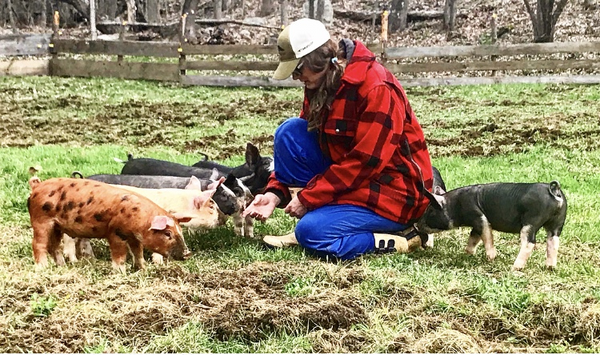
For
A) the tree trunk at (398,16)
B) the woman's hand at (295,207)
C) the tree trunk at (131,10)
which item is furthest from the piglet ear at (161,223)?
the tree trunk at (131,10)

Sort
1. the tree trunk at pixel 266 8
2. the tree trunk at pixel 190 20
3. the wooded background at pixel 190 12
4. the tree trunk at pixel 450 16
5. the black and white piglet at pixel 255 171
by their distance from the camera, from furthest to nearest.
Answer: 1. the tree trunk at pixel 266 8
2. the wooded background at pixel 190 12
3. the tree trunk at pixel 450 16
4. the tree trunk at pixel 190 20
5. the black and white piglet at pixel 255 171

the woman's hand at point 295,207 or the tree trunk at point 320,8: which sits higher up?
the tree trunk at point 320,8

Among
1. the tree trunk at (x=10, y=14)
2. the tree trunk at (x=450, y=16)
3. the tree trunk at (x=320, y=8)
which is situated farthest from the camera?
the tree trunk at (x=320, y=8)

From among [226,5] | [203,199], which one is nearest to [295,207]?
[203,199]

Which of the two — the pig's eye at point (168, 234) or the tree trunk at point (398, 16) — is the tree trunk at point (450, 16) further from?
the pig's eye at point (168, 234)

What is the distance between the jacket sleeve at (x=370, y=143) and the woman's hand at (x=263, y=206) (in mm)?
382

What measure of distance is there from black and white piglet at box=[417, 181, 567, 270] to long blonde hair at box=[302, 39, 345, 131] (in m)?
0.90

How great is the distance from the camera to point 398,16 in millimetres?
27656

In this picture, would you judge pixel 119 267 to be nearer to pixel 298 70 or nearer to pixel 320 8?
pixel 298 70

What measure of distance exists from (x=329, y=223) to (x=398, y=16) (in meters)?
24.5

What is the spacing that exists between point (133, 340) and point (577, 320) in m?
1.92

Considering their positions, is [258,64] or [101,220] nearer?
[101,220]

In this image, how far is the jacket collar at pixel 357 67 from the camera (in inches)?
166

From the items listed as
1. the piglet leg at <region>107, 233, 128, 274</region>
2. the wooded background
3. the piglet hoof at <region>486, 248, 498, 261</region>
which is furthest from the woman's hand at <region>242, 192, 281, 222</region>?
the wooded background
